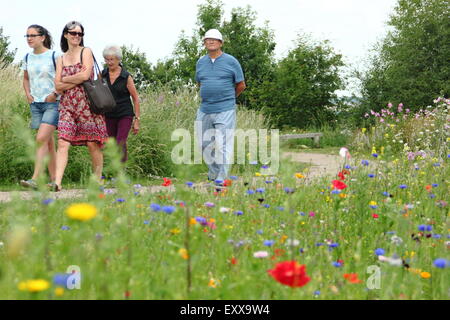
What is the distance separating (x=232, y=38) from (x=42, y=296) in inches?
997

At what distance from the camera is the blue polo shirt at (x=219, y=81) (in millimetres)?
6996

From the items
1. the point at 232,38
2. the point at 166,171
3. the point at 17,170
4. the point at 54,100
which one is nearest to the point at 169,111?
the point at 166,171

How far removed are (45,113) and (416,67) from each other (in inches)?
783

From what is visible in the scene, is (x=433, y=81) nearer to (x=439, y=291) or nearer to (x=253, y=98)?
(x=253, y=98)

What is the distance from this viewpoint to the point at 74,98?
643cm

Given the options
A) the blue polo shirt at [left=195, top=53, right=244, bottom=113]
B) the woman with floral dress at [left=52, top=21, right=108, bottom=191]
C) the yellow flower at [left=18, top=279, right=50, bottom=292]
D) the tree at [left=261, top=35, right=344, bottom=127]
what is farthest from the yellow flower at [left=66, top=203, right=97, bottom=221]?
the tree at [left=261, top=35, right=344, bottom=127]

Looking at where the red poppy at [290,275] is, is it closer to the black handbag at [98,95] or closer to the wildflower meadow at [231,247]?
the wildflower meadow at [231,247]

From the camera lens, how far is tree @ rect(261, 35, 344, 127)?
22.7 meters

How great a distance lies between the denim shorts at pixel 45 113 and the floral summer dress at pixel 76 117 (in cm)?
25

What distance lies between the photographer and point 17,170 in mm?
8359

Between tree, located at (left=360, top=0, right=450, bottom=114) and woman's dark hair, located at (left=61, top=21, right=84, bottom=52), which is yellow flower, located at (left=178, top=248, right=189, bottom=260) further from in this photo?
tree, located at (left=360, top=0, right=450, bottom=114)

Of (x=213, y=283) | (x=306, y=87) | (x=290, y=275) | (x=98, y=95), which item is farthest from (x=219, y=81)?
(x=306, y=87)

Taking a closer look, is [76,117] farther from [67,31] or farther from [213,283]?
[213,283]
